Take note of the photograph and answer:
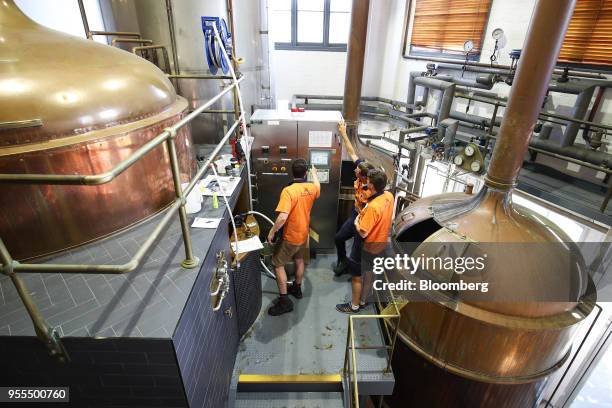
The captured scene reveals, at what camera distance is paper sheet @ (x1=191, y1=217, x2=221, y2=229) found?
2.44 meters

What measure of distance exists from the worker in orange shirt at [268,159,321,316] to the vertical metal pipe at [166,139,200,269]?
5.28 ft

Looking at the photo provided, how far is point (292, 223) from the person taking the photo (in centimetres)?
370

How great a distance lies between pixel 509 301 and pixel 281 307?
2486mm

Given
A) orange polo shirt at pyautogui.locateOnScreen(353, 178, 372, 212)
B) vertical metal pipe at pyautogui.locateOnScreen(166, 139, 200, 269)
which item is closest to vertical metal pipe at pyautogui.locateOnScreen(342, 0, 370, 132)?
orange polo shirt at pyautogui.locateOnScreen(353, 178, 372, 212)

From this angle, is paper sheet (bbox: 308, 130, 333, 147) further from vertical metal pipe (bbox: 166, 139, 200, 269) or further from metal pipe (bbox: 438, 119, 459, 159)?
vertical metal pipe (bbox: 166, 139, 200, 269)

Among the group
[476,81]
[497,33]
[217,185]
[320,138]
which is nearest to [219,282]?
[217,185]

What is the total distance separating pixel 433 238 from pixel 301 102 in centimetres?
795

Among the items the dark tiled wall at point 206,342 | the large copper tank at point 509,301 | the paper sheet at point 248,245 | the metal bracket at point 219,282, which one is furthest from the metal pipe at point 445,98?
the metal bracket at point 219,282

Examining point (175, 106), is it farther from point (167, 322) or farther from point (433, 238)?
point (433, 238)

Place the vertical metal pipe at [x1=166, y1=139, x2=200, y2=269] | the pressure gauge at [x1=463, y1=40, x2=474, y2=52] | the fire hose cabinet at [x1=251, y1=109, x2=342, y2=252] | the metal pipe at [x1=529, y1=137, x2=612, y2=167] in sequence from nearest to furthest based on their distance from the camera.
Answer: the vertical metal pipe at [x1=166, y1=139, x2=200, y2=269], the metal pipe at [x1=529, y1=137, x2=612, y2=167], the fire hose cabinet at [x1=251, y1=109, x2=342, y2=252], the pressure gauge at [x1=463, y1=40, x2=474, y2=52]

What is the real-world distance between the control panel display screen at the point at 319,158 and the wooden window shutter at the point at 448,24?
4692 millimetres

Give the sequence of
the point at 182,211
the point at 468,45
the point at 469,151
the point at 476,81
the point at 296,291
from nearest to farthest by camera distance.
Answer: the point at 182,211
the point at 296,291
the point at 469,151
the point at 476,81
the point at 468,45

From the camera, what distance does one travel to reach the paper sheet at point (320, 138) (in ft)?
14.6

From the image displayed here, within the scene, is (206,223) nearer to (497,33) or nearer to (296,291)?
(296,291)
